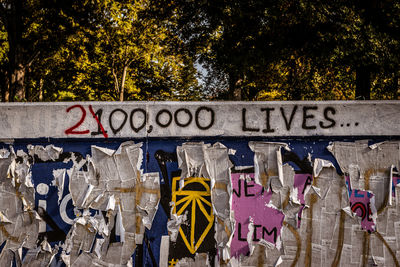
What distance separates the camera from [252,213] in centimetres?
277

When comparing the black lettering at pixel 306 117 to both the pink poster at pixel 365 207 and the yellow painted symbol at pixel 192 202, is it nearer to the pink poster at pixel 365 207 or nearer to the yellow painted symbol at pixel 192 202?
the pink poster at pixel 365 207

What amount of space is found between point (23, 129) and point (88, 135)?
57cm

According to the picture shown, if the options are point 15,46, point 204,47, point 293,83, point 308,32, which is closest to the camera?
point 308,32

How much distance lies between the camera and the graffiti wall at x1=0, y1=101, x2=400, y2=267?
2734 mm

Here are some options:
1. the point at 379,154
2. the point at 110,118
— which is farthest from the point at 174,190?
the point at 379,154

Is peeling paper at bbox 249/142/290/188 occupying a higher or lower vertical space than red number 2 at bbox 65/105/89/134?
lower

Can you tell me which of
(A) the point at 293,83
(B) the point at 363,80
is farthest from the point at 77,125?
(A) the point at 293,83

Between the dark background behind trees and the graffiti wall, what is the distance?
6111 millimetres

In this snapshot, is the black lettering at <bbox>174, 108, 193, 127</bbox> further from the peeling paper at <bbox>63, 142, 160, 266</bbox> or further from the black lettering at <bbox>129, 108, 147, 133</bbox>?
the peeling paper at <bbox>63, 142, 160, 266</bbox>

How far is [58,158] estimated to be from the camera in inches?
108

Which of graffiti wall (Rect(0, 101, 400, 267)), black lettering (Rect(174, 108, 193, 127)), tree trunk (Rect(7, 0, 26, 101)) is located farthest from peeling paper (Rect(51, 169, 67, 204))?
tree trunk (Rect(7, 0, 26, 101))

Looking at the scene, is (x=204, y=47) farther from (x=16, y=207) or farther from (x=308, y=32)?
(x=16, y=207)

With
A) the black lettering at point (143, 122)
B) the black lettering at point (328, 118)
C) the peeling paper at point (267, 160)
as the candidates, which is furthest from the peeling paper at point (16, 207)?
the black lettering at point (328, 118)

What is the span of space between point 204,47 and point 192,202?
11.9 metres
